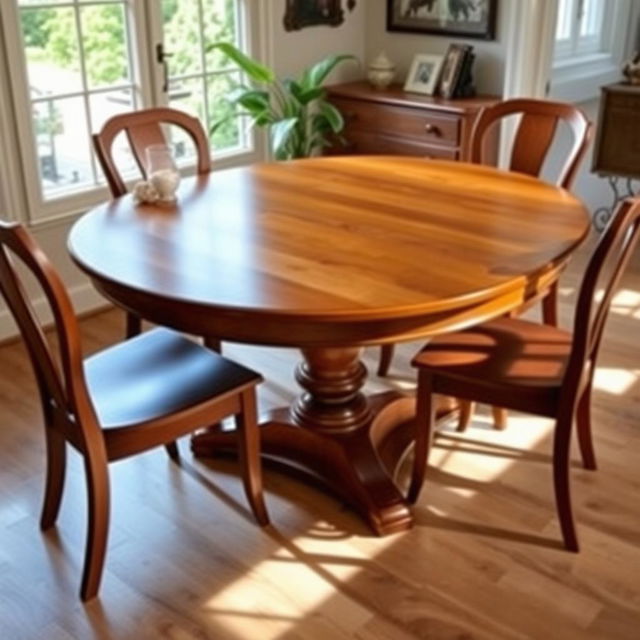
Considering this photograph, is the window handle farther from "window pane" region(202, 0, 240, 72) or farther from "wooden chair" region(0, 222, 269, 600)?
"wooden chair" region(0, 222, 269, 600)

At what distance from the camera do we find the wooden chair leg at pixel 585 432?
242 cm

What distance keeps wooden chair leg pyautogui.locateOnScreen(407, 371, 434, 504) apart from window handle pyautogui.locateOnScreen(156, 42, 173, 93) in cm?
211

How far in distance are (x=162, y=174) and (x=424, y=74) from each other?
7.06 ft

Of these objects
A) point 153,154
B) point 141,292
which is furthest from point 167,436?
point 153,154

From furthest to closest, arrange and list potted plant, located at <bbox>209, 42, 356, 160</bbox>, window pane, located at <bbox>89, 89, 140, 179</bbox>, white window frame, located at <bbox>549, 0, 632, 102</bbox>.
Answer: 1. white window frame, located at <bbox>549, 0, 632, 102</bbox>
2. potted plant, located at <bbox>209, 42, 356, 160</bbox>
3. window pane, located at <bbox>89, 89, 140, 179</bbox>

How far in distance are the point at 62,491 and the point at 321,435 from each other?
0.72m

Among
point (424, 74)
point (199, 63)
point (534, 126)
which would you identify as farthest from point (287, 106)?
point (534, 126)

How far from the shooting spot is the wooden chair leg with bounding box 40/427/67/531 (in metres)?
2.16

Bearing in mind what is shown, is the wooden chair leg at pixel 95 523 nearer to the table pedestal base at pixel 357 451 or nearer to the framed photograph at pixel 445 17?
the table pedestal base at pixel 357 451

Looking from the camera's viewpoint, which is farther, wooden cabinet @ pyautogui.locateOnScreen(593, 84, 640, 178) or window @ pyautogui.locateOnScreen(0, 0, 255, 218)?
wooden cabinet @ pyautogui.locateOnScreen(593, 84, 640, 178)

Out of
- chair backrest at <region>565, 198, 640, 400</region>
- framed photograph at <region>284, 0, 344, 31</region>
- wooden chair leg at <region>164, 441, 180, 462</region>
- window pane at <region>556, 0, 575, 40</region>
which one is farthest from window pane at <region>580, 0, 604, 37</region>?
wooden chair leg at <region>164, 441, 180, 462</region>

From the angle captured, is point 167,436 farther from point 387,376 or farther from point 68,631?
point 387,376

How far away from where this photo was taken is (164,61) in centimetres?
368

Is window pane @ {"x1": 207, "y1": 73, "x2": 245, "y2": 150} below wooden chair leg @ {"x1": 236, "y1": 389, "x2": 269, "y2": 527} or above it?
above
